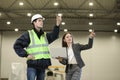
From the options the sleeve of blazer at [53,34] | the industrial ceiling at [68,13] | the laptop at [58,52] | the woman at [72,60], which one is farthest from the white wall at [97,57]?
the sleeve of blazer at [53,34]

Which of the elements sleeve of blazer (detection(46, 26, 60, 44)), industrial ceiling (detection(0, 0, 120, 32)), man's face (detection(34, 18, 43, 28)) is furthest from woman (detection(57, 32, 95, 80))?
industrial ceiling (detection(0, 0, 120, 32))

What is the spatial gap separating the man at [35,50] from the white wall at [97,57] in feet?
60.8

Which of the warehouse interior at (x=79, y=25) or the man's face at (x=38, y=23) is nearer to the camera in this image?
the man's face at (x=38, y=23)

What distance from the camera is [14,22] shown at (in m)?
22.0

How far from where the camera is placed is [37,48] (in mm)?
4832

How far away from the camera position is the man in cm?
479

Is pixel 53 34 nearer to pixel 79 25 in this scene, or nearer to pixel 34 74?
pixel 34 74

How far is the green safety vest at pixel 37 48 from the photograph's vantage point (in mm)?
4824

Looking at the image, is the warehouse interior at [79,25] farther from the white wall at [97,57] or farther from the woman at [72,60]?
the woman at [72,60]

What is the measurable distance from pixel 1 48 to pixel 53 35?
1906 cm

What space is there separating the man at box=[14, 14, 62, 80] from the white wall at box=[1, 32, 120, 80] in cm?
1853

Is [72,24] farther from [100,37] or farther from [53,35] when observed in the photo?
[53,35]

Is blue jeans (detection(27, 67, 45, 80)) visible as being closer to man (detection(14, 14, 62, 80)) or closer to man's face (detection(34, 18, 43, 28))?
man (detection(14, 14, 62, 80))

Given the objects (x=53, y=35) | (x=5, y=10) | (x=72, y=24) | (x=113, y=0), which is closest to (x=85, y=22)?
(x=72, y=24)
